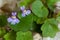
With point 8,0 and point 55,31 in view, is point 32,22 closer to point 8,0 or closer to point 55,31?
point 55,31

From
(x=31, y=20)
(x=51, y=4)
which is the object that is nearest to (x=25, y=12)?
(x=31, y=20)

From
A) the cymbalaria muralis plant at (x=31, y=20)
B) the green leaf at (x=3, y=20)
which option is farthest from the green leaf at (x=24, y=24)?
the green leaf at (x=3, y=20)

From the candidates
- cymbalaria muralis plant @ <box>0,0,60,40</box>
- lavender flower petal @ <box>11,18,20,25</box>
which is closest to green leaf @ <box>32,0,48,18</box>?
cymbalaria muralis plant @ <box>0,0,60,40</box>

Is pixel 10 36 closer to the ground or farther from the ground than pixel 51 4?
closer to the ground

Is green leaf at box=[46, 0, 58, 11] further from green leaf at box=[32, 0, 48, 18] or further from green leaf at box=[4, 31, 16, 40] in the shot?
green leaf at box=[4, 31, 16, 40]

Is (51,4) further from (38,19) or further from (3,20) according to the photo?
(3,20)

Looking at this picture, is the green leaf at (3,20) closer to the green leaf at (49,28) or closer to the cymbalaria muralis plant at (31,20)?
the cymbalaria muralis plant at (31,20)

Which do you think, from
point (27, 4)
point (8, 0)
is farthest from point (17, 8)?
point (8, 0)
